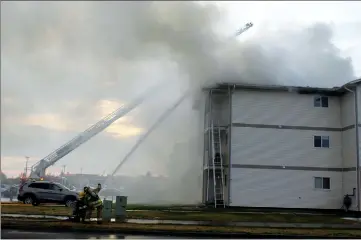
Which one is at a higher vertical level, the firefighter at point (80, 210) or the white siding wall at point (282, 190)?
the white siding wall at point (282, 190)

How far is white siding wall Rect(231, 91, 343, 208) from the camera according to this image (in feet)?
102

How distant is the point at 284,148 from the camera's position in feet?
104

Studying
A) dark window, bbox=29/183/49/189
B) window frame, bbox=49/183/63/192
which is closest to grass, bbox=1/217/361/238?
window frame, bbox=49/183/63/192

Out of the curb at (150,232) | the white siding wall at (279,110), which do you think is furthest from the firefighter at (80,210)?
the white siding wall at (279,110)

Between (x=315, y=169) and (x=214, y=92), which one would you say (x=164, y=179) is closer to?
(x=214, y=92)

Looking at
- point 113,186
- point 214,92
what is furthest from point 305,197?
point 113,186

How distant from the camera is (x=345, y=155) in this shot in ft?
104

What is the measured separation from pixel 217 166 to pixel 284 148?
521cm

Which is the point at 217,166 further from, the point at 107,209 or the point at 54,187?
the point at 107,209

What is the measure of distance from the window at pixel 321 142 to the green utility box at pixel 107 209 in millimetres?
19499

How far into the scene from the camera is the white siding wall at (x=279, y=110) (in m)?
31.9

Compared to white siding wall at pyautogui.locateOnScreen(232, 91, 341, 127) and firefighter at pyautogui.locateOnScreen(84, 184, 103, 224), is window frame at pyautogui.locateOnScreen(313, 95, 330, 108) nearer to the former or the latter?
white siding wall at pyautogui.locateOnScreen(232, 91, 341, 127)

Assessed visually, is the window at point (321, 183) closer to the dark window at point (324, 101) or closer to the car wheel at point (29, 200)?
the dark window at point (324, 101)

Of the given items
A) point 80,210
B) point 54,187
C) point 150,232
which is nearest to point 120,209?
point 80,210
